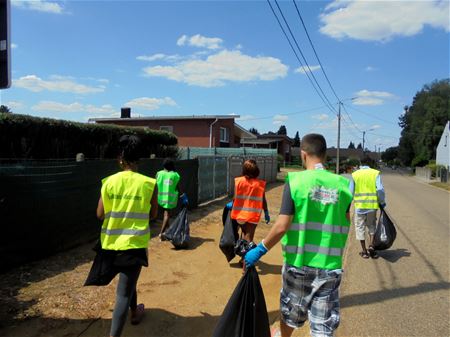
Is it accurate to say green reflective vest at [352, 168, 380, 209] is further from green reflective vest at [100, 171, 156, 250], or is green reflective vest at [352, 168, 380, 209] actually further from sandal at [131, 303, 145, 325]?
green reflective vest at [100, 171, 156, 250]

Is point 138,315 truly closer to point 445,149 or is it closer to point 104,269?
point 104,269

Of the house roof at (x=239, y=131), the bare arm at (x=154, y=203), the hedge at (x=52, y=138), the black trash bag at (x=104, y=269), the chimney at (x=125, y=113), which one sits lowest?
the black trash bag at (x=104, y=269)

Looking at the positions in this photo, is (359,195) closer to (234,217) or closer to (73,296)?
(234,217)

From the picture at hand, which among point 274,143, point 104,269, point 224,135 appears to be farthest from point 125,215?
point 274,143

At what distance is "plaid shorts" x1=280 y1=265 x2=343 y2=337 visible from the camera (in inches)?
120

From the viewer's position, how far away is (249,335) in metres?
3.11

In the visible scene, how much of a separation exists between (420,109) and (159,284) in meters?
77.9

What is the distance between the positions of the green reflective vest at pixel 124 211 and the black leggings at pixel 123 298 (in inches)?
9.1

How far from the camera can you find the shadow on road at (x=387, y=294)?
5332 millimetres

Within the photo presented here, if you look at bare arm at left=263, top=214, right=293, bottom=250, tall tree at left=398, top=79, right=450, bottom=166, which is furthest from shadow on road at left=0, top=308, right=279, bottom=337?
tall tree at left=398, top=79, right=450, bottom=166

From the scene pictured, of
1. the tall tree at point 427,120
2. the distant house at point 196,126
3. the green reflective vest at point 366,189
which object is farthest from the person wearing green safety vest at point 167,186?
the tall tree at point 427,120

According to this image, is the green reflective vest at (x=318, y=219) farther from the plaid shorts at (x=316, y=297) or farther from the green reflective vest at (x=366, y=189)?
the green reflective vest at (x=366, y=189)

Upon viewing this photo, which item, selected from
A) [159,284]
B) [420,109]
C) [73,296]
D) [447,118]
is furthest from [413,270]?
[420,109]

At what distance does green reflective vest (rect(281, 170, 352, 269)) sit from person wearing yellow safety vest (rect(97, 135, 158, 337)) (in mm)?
1318
